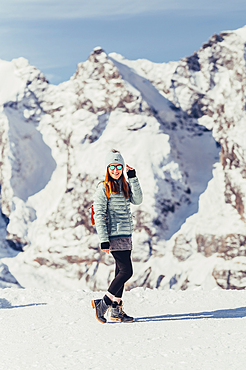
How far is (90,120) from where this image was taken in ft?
354

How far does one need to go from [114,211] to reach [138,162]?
3556 inches

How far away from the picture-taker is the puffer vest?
6.87 metres

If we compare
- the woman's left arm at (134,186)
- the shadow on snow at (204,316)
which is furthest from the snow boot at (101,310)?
the woman's left arm at (134,186)

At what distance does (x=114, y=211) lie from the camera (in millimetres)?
6980

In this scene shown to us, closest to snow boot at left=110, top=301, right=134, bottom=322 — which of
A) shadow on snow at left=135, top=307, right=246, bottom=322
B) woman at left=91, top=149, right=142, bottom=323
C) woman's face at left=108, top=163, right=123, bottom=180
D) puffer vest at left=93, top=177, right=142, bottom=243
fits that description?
woman at left=91, top=149, right=142, bottom=323

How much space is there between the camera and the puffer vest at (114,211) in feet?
22.6

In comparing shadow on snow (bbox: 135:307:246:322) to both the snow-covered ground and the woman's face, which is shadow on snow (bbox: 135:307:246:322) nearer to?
the snow-covered ground

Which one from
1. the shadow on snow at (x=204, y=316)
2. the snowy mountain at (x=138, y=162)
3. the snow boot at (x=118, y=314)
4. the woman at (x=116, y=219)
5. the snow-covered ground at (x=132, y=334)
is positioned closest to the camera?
the snow-covered ground at (x=132, y=334)

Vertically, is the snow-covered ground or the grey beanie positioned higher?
the grey beanie

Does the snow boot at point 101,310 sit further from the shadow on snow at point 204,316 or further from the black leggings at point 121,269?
the shadow on snow at point 204,316

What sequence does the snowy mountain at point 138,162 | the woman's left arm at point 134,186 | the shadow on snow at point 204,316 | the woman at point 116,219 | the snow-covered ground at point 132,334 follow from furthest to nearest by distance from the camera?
the snowy mountain at point 138,162, the shadow on snow at point 204,316, the woman's left arm at point 134,186, the woman at point 116,219, the snow-covered ground at point 132,334

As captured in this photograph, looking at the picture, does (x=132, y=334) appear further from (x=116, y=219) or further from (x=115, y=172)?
(x=115, y=172)

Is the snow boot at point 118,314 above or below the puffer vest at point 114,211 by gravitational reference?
below

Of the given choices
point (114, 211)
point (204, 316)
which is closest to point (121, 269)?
point (114, 211)
